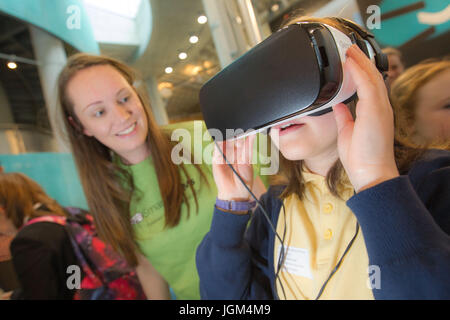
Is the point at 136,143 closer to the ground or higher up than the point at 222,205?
higher up

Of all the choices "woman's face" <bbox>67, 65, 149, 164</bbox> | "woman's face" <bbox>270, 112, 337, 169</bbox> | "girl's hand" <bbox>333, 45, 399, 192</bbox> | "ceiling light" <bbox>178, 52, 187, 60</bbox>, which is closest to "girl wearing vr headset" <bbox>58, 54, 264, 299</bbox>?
"woman's face" <bbox>67, 65, 149, 164</bbox>

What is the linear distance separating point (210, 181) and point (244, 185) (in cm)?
14

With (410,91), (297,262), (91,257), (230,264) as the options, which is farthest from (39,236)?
(410,91)

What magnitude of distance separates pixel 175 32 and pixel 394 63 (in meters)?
0.49

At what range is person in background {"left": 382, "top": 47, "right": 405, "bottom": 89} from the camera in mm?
542

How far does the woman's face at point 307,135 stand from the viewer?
1.13ft

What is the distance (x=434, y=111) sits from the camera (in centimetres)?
43

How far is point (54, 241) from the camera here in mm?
617

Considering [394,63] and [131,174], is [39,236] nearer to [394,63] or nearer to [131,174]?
[131,174]

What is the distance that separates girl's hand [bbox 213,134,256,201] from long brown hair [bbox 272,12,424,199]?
8 centimetres

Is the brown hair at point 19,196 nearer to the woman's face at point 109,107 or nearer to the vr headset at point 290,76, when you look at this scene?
the woman's face at point 109,107
